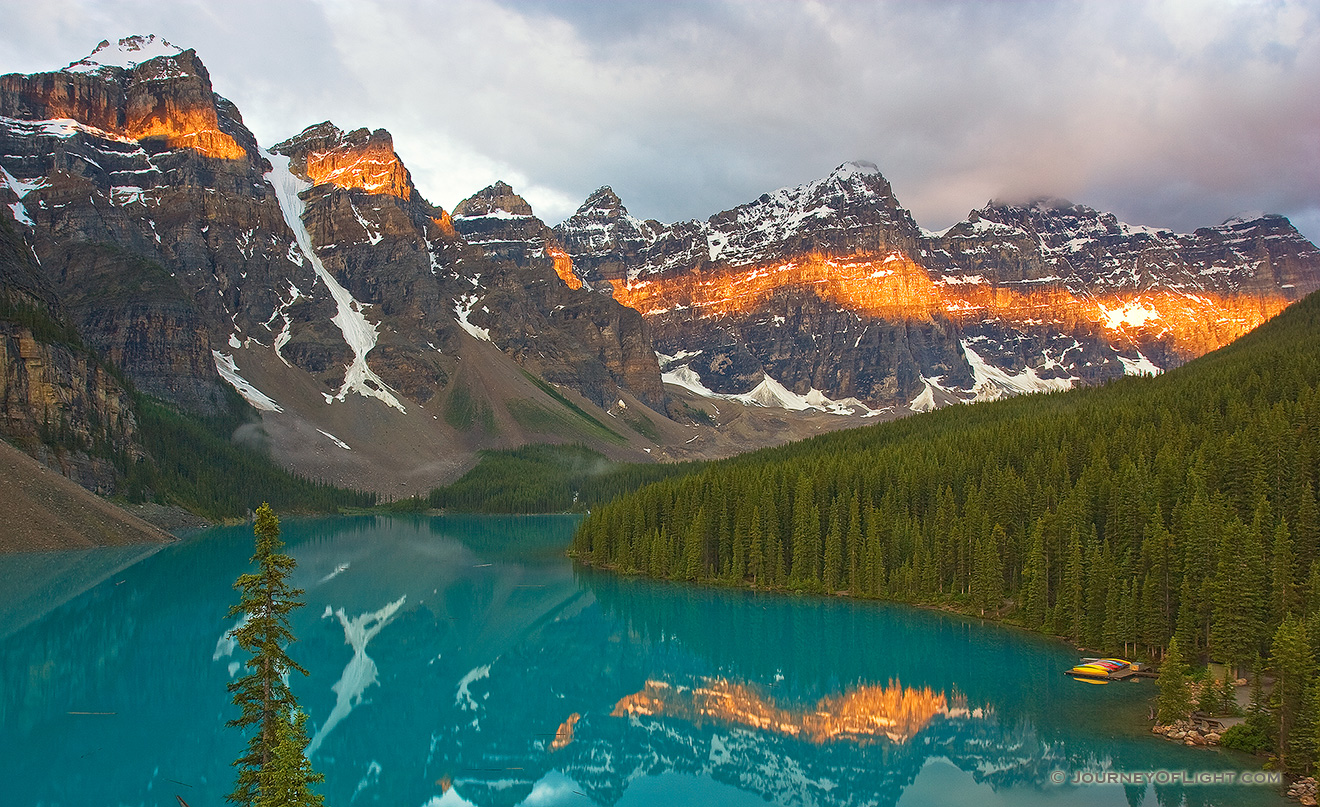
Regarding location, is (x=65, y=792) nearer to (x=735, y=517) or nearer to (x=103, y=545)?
(x=735, y=517)

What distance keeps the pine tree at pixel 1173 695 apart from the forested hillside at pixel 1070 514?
8.71m

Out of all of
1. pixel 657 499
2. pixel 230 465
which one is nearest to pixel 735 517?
pixel 657 499

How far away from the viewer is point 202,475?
6417 inches

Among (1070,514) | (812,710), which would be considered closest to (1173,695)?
(812,710)

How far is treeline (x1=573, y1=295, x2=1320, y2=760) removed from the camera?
170 ft

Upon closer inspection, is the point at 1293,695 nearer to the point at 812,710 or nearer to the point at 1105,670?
the point at 1105,670

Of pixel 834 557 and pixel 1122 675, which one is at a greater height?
pixel 834 557

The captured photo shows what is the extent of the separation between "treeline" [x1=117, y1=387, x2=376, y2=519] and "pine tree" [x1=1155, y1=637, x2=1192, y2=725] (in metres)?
134

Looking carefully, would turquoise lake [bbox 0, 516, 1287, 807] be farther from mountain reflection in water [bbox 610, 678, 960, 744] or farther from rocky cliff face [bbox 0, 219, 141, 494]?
rocky cliff face [bbox 0, 219, 141, 494]

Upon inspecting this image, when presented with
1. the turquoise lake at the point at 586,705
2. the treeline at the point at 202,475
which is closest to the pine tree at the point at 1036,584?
the turquoise lake at the point at 586,705

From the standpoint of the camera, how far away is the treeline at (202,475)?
14550 centimetres

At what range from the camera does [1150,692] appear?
45.1 metres

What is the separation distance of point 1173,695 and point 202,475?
158m

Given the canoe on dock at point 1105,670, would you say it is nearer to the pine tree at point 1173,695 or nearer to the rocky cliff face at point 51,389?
the pine tree at point 1173,695
